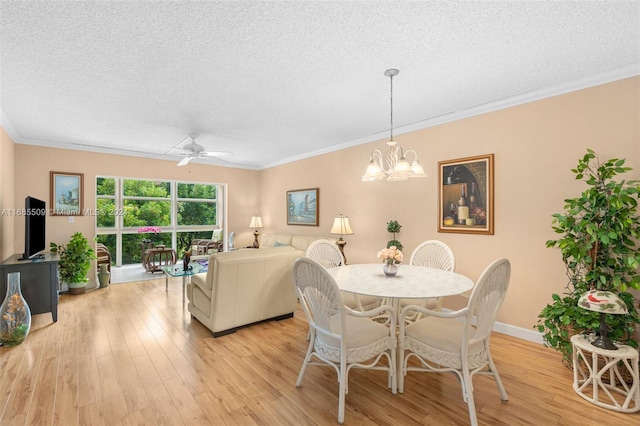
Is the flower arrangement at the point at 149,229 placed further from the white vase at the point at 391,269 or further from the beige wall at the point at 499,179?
the white vase at the point at 391,269

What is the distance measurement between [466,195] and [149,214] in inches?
273

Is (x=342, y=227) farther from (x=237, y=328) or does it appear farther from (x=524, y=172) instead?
(x=524, y=172)

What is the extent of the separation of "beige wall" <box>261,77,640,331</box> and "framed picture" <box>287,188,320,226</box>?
1578 mm

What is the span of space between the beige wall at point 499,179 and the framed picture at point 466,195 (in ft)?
0.26

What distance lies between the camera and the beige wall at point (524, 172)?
8.62 ft

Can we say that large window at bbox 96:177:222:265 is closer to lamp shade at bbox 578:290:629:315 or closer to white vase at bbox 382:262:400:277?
white vase at bbox 382:262:400:277

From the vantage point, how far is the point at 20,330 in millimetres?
2996

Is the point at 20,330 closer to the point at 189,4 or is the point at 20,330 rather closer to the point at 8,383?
the point at 8,383

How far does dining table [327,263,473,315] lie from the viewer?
2.08 meters

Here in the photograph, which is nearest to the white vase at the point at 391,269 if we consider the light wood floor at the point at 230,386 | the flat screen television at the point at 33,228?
the light wood floor at the point at 230,386

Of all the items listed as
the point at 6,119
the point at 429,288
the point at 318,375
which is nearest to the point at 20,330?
the point at 6,119

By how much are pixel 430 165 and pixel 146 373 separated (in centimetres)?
371

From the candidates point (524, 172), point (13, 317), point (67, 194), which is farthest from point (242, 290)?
point (67, 194)

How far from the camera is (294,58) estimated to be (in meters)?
2.35
